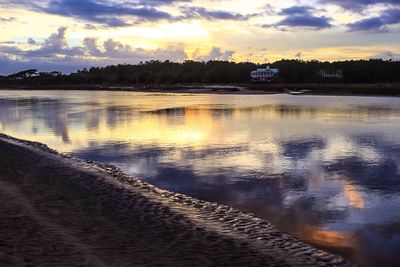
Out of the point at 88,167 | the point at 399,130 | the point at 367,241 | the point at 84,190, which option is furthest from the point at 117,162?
the point at 399,130

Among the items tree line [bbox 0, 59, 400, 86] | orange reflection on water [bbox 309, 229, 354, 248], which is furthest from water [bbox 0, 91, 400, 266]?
tree line [bbox 0, 59, 400, 86]

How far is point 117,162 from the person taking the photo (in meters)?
16.2

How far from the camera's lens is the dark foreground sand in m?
7.09

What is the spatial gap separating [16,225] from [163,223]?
99.5 inches

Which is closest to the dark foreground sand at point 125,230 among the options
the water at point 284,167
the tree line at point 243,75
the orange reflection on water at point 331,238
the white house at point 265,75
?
the orange reflection on water at point 331,238

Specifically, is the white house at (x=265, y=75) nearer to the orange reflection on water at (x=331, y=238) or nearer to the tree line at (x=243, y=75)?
the tree line at (x=243, y=75)

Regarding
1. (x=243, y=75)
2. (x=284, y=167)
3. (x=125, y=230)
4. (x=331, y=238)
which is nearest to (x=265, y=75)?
(x=243, y=75)

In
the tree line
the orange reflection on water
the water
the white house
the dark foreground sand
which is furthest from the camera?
the white house

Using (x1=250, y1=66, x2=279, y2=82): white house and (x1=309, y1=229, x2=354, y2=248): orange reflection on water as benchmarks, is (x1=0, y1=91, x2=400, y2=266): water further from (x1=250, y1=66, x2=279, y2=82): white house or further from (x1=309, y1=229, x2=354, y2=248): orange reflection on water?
(x1=250, y1=66, x2=279, y2=82): white house

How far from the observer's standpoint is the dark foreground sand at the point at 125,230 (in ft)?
23.3

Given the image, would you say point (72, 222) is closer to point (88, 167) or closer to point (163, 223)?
point (163, 223)

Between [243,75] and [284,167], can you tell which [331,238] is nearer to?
[284,167]

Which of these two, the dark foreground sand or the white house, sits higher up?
the white house

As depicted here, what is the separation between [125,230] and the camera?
848cm
